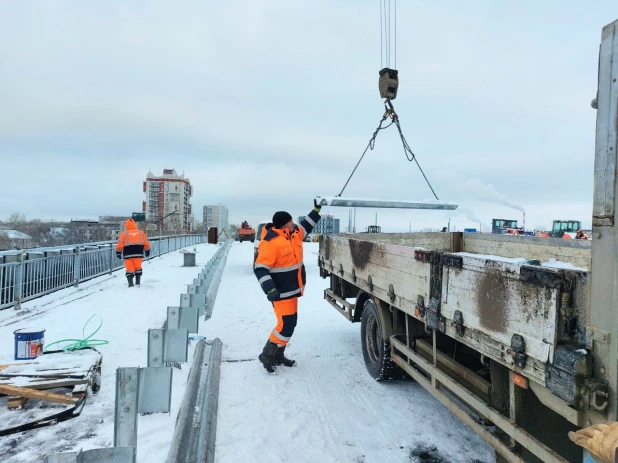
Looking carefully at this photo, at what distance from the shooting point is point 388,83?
6203mm

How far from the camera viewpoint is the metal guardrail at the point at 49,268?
7523 mm

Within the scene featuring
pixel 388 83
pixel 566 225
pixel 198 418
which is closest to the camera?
pixel 198 418

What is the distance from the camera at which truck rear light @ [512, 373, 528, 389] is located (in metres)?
2.12

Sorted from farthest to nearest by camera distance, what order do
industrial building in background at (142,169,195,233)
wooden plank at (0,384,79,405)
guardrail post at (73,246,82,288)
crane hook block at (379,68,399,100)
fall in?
industrial building in background at (142,169,195,233)
guardrail post at (73,246,82,288)
crane hook block at (379,68,399,100)
wooden plank at (0,384,79,405)

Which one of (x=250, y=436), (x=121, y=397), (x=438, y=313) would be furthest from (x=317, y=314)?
(x=121, y=397)

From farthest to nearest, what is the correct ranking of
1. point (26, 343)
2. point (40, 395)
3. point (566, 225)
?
1. point (566, 225)
2. point (26, 343)
3. point (40, 395)

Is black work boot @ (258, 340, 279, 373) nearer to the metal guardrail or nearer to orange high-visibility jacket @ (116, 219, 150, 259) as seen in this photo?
the metal guardrail

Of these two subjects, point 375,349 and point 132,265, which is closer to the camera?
point 375,349

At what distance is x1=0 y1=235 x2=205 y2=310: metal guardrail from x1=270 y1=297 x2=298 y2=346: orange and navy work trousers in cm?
557

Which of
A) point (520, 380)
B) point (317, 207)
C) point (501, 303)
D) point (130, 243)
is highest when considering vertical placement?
point (317, 207)

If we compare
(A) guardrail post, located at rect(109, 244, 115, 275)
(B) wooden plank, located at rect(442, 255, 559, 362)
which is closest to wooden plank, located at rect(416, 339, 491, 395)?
(B) wooden plank, located at rect(442, 255, 559, 362)

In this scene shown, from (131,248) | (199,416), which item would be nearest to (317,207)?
(199,416)

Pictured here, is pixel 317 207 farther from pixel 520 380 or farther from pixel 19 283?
pixel 19 283

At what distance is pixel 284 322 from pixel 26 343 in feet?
9.08
